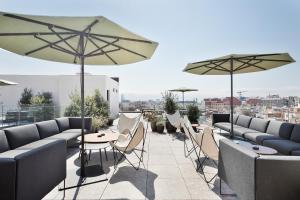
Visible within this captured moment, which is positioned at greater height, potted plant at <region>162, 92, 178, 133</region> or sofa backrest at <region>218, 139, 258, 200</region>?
potted plant at <region>162, 92, 178, 133</region>

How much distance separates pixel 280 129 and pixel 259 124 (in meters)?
0.98

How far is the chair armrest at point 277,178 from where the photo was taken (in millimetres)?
1820

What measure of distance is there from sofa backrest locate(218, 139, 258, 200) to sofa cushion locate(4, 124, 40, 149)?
409 centimetres

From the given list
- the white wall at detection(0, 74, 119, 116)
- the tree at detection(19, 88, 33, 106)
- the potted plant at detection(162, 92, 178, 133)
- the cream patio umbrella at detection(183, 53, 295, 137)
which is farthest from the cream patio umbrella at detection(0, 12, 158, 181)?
the tree at detection(19, 88, 33, 106)

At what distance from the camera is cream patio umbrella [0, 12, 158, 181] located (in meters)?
2.31

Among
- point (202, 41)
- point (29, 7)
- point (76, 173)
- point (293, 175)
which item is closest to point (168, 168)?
point (76, 173)

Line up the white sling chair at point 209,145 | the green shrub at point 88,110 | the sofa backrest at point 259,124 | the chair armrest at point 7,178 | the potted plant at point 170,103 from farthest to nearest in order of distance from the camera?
the green shrub at point 88,110
the potted plant at point 170,103
the sofa backrest at point 259,124
the white sling chair at point 209,145
the chair armrest at point 7,178

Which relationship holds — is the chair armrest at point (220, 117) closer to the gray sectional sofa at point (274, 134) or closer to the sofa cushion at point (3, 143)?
the gray sectional sofa at point (274, 134)

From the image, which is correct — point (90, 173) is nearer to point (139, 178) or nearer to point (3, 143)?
point (139, 178)

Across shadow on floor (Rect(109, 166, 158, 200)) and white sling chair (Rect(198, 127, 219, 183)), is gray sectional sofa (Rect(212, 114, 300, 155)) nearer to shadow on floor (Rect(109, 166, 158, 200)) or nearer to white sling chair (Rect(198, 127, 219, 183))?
white sling chair (Rect(198, 127, 219, 183))

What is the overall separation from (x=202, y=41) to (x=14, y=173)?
8.67m

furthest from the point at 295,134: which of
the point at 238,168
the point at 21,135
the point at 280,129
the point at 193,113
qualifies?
the point at 21,135

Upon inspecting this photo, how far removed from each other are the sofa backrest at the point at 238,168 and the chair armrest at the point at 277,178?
69mm

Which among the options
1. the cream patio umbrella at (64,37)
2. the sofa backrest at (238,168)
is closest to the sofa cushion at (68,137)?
the cream patio umbrella at (64,37)
